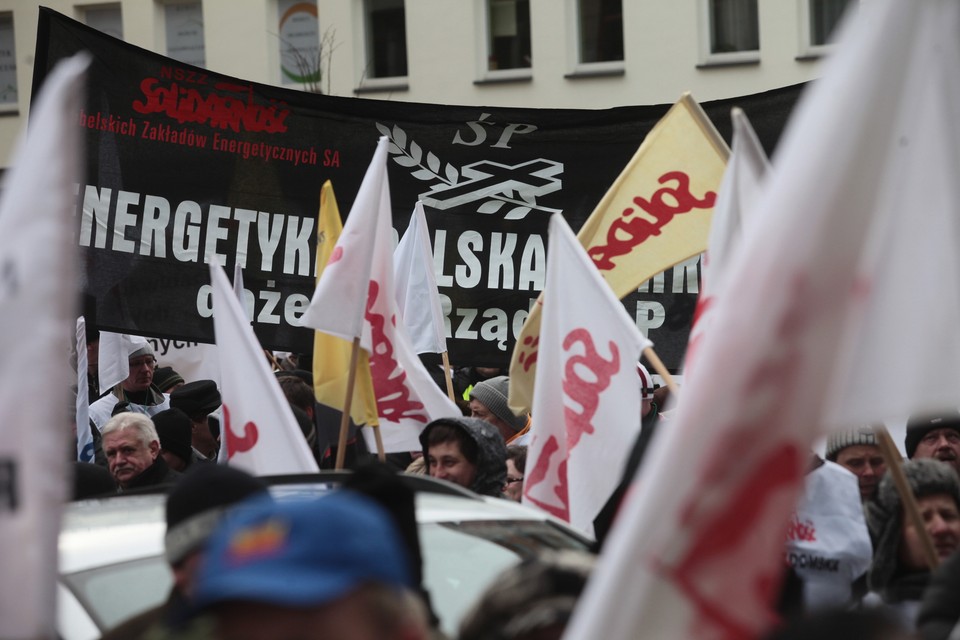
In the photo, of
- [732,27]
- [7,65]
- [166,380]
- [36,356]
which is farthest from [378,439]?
[7,65]

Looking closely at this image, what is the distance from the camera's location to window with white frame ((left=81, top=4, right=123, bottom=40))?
27.5m

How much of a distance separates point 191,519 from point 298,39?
24.2 metres

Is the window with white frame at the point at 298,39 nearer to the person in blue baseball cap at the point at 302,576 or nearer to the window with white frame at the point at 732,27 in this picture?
the window with white frame at the point at 732,27

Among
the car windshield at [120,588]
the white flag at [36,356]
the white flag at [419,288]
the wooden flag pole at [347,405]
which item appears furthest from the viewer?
the white flag at [419,288]

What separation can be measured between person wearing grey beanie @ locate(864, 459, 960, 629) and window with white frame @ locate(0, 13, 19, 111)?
25579mm

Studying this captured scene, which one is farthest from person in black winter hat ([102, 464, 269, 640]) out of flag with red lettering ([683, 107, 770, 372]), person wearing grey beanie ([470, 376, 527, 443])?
person wearing grey beanie ([470, 376, 527, 443])

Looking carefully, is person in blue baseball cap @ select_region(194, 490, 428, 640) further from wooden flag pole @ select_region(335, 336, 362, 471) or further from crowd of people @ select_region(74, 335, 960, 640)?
wooden flag pole @ select_region(335, 336, 362, 471)

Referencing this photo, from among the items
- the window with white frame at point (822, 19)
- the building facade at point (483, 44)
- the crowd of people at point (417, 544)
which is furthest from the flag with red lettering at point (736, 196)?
the window with white frame at point (822, 19)

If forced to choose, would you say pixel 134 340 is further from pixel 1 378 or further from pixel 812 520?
pixel 1 378

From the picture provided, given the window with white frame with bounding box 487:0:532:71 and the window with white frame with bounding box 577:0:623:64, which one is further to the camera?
the window with white frame with bounding box 487:0:532:71

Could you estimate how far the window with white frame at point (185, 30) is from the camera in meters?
27.2

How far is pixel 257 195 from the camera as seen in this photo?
8227mm

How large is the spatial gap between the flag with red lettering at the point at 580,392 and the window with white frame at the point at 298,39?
70.1ft

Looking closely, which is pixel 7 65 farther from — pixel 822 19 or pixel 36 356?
pixel 36 356
